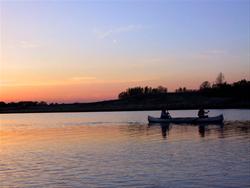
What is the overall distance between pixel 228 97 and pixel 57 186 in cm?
16979

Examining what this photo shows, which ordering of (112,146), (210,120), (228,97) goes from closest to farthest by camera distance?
(112,146) < (210,120) < (228,97)

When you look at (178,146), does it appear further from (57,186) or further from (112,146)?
(57,186)

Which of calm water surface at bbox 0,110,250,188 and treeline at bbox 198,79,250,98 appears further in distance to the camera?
treeline at bbox 198,79,250,98

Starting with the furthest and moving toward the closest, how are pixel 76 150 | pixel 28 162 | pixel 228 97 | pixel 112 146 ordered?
pixel 228 97 < pixel 112 146 < pixel 76 150 < pixel 28 162

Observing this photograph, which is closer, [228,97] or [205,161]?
[205,161]

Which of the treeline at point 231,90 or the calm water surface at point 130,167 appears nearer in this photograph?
the calm water surface at point 130,167

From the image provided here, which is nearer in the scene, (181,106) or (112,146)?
Answer: (112,146)

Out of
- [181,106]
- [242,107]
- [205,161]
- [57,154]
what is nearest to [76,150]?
[57,154]

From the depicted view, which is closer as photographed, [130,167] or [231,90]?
[130,167]

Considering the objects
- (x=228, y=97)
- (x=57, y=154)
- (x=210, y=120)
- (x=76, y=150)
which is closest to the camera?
(x=57, y=154)

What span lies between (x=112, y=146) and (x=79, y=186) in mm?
18247

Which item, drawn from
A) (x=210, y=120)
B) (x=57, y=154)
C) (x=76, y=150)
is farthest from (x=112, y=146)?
(x=210, y=120)

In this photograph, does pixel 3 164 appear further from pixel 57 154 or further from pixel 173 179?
pixel 173 179

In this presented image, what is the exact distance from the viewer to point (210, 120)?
73750 millimetres
